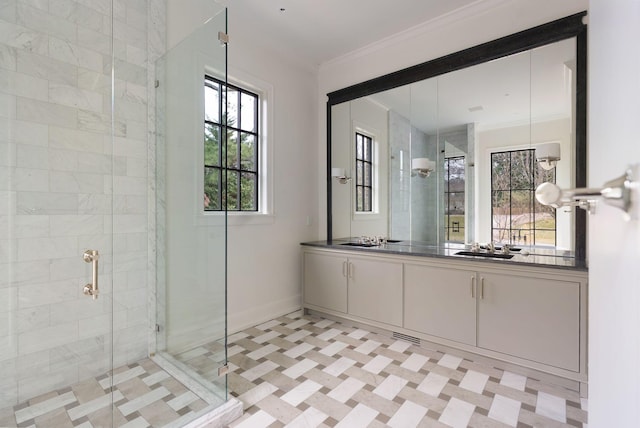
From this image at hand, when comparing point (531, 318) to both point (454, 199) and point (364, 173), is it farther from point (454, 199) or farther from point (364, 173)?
point (364, 173)

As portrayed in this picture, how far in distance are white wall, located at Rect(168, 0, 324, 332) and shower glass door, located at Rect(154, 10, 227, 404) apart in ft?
2.39

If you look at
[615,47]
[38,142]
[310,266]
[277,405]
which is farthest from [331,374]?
[38,142]

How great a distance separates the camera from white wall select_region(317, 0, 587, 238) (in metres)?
2.57

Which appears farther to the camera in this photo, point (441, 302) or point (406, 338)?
point (406, 338)

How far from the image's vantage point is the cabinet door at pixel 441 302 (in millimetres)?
2492

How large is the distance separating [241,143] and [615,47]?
3.06m

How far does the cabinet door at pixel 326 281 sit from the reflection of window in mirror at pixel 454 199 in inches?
42.9

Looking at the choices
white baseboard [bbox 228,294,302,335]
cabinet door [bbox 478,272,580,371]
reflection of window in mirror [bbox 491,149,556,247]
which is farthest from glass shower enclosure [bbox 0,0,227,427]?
reflection of window in mirror [bbox 491,149,556,247]

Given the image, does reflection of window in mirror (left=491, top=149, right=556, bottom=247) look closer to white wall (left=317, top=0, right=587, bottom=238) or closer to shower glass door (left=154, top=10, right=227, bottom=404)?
white wall (left=317, top=0, right=587, bottom=238)

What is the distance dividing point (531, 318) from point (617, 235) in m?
2.12

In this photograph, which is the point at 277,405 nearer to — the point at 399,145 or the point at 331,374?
the point at 331,374

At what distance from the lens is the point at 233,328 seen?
309 centimetres

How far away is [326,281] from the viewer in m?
3.45

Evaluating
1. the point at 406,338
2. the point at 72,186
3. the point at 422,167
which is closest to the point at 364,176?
the point at 422,167
